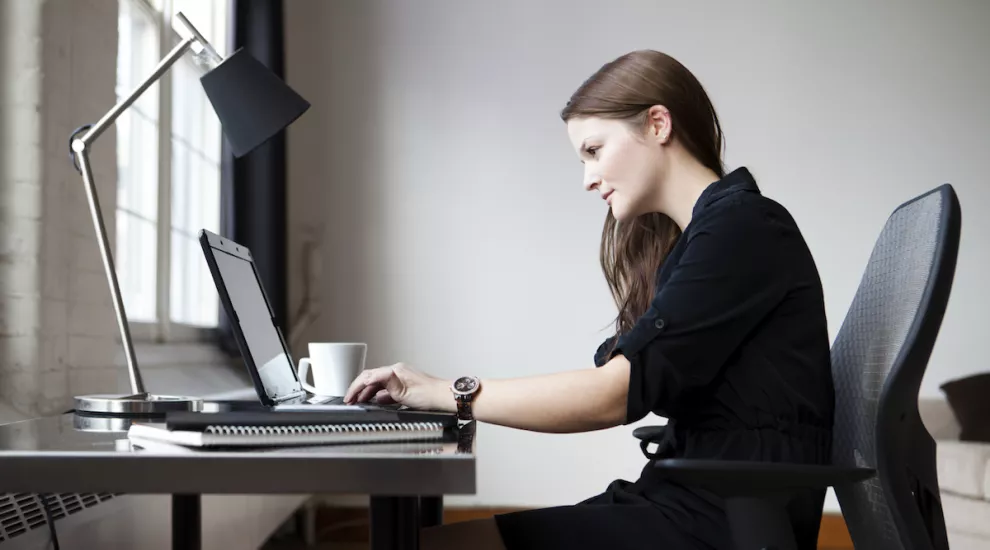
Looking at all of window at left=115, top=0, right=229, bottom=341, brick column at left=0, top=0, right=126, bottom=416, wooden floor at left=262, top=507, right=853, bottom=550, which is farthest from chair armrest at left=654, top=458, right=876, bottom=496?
wooden floor at left=262, top=507, right=853, bottom=550

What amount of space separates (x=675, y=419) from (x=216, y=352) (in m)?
2.14

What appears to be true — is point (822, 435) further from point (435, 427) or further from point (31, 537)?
point (31, 537)

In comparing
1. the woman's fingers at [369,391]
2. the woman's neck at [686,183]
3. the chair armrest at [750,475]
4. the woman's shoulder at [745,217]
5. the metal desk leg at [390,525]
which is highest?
the woman's neck at [686,183]

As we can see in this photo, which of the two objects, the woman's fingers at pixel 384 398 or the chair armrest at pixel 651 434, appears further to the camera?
the chair armrest at pixel 651 434

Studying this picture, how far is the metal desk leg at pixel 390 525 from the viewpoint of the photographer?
2.72 feet

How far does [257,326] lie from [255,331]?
0.13 ft

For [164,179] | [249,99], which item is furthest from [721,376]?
[164,179]

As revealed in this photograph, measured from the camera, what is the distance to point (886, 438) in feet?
3.25

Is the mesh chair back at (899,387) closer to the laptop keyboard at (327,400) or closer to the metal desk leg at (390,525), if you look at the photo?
the metal desk leg at (390,525)

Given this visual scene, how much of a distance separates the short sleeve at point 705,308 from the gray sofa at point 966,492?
2.05m

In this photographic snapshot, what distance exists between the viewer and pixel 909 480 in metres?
1.01

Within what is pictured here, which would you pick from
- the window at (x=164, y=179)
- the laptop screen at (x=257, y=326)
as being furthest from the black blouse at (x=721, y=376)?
the window at (x=164, y=179)

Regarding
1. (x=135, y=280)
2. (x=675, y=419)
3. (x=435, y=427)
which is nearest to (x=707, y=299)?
Answer: (x=675, y=419)

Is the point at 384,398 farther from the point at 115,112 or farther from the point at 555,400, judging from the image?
the point at 115,112
